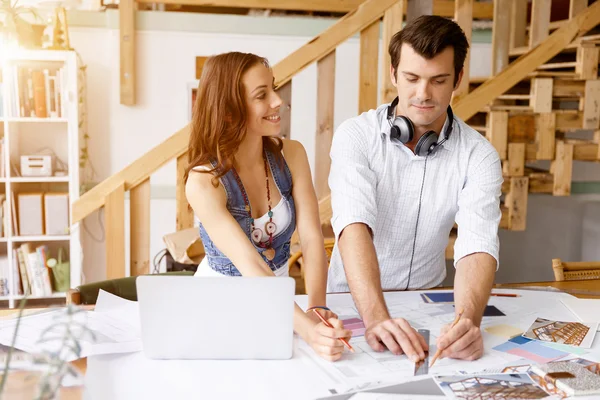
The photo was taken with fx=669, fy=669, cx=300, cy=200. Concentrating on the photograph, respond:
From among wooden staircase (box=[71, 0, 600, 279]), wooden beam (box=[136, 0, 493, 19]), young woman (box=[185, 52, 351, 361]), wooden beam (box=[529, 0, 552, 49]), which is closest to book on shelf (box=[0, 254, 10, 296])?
wooden staircase (box=[71, 0, 600, 279])

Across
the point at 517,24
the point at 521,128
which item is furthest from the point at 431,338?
the point at 517,24

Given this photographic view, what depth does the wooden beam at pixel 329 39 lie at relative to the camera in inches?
123

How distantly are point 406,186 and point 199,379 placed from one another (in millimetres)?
973

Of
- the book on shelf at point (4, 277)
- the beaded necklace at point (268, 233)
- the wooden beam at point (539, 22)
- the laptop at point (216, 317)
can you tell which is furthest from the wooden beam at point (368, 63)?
the book on shelf at point (4, 277)

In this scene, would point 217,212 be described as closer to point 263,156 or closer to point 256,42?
point 263,156

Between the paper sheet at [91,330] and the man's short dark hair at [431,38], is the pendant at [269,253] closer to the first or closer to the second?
the paper sheet at [91,330]

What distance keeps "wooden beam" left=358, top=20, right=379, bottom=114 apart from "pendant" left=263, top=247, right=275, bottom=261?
1580 millimetres

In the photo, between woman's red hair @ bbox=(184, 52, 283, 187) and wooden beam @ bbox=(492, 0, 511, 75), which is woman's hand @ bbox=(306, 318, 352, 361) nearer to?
woman's red hair @ bbox=(184, 52, 283, 187)

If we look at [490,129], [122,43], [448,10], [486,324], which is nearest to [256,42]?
[122,43]

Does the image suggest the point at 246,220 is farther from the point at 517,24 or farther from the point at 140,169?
the point at 517,24

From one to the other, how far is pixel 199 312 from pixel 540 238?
4399mm

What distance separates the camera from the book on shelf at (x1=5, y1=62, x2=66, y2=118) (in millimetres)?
4086

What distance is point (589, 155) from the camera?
3.64 m

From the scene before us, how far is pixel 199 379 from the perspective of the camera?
4.15 ft
